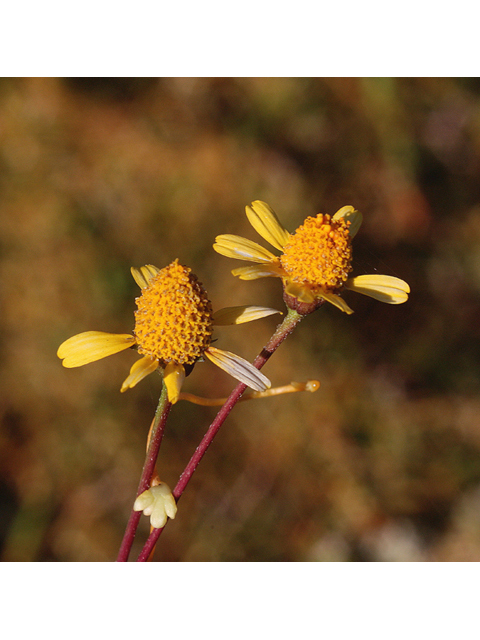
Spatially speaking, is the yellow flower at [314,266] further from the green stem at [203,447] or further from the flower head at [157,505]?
the flower head at [157,505]

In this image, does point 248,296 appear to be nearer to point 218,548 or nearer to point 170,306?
point 218,548

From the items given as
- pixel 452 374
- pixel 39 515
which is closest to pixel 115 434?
pixel 39 515

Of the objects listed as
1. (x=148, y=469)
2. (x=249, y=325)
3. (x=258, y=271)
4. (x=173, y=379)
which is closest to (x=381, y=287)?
(x=258, y=271)

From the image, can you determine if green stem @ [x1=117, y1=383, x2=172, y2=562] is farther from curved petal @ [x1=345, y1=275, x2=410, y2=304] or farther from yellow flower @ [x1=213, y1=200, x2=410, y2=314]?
curved petal @ [x1=345, y1=275, x2=410, y2=304]

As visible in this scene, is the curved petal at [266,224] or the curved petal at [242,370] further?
the curved petal at [266,224]

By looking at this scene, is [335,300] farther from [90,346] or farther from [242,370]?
[90,346]

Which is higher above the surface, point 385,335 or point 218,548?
point 385,335

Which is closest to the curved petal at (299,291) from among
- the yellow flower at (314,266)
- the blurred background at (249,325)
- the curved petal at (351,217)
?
the yellow flower at (314,266)
